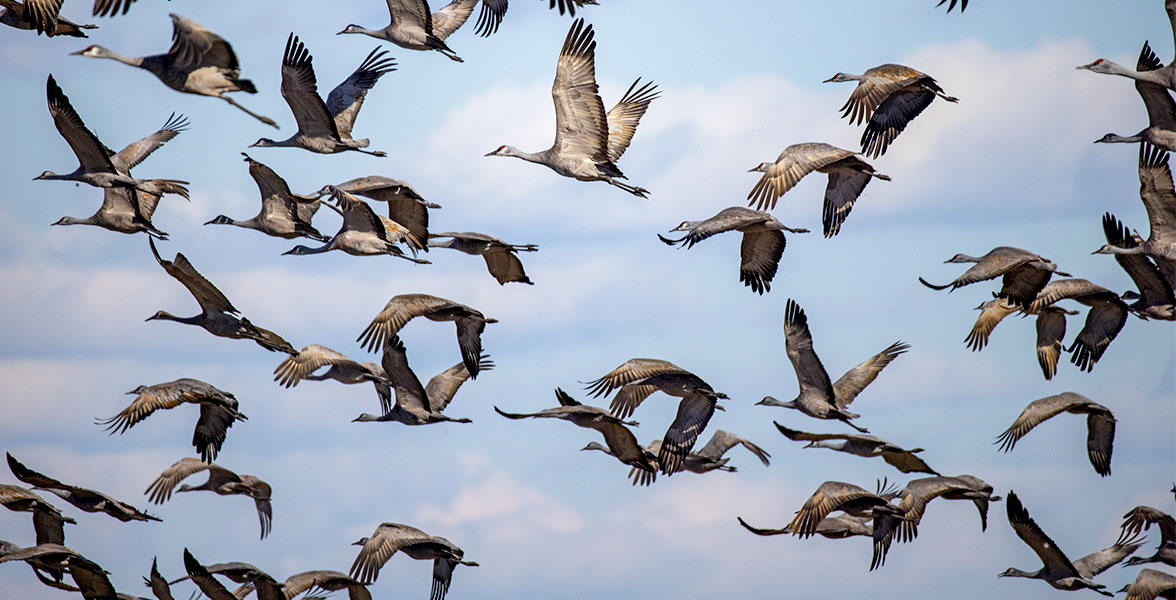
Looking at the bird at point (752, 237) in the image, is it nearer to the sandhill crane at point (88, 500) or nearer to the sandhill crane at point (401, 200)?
the sandhill crane at point (401, 200)

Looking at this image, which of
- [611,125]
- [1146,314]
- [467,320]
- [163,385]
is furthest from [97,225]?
[1146,314]

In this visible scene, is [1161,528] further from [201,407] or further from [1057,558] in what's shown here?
[201,407]

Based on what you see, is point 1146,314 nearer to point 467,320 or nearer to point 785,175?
point 785,175

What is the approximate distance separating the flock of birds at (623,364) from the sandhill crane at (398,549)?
0.12 feet

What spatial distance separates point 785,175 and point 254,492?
1190cm

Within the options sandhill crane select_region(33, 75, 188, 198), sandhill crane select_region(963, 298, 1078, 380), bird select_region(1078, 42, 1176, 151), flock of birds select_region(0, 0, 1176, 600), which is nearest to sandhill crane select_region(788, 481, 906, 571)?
flock of birds select_region(0, 0, 1176, 600)

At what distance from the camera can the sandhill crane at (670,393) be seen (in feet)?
88.0

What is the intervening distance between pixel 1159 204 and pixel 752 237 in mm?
7490

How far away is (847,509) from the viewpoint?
27.9 metres

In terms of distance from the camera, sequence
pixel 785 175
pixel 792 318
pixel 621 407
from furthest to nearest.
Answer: pixel 621 407 < pixel 792 318 < pixel 785 175

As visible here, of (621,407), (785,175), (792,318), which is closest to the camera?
(785,175)

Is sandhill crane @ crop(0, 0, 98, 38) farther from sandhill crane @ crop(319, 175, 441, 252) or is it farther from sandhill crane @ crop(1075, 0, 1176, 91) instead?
sandhill crane @ crop(1075, 0, 1176, 91)

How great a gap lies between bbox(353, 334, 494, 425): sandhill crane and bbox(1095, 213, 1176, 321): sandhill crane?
11.7 metres

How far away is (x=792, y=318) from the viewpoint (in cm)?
2905
